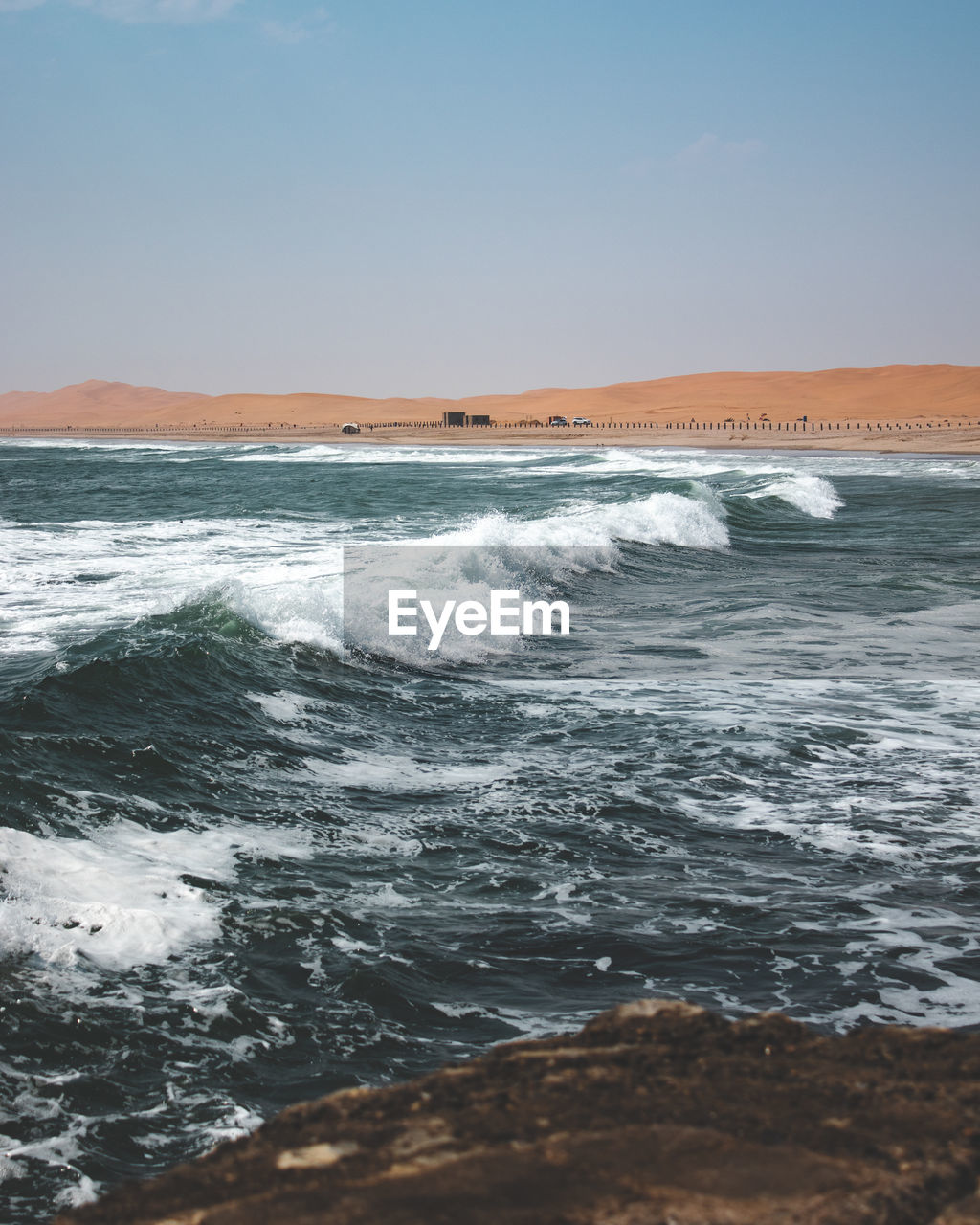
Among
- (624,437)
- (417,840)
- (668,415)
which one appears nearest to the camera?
(417,840)

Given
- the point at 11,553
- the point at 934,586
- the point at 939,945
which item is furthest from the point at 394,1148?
the point at 11,553

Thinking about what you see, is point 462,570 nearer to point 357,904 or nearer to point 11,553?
point 11,553

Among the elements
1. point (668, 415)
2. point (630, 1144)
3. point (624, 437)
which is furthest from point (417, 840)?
point (668, 415)

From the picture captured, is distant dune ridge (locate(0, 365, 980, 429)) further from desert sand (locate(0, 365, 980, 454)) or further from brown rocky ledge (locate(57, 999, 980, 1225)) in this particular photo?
brown rocky ledge (locate(57, 999, 980, 1225))

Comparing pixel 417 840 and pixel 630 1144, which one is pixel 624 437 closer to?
pixel 417 840

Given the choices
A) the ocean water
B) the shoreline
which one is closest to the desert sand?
the shoreline

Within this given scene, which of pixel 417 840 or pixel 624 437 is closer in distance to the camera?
pixel 417 840
